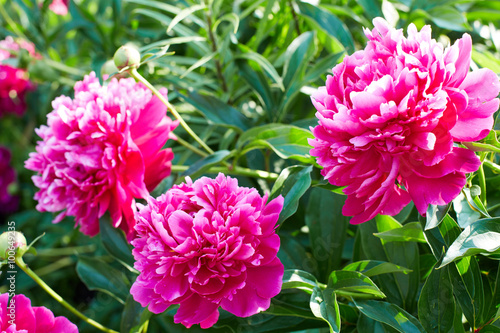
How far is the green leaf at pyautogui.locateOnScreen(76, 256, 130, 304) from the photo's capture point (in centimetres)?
66

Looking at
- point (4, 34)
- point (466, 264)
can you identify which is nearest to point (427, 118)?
point (466, 264)

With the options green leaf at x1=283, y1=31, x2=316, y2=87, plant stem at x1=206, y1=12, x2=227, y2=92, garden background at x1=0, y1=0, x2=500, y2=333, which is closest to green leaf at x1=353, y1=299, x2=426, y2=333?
garden background at x1=0, y1=0, x2=500, y2=333

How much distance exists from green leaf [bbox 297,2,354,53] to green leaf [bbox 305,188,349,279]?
242 millimetres

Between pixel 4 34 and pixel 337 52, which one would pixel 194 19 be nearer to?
pixel 337 52

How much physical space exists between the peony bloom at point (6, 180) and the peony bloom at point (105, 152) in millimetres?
992

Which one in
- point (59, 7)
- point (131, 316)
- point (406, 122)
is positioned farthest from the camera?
point (59, 7)

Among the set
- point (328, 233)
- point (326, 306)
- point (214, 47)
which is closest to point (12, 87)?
point (214, 47)

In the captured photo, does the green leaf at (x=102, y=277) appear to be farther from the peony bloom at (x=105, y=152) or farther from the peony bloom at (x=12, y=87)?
the peony bloom at (x=12, y=87)

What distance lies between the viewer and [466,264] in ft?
1.46

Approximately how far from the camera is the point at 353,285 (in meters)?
0.45

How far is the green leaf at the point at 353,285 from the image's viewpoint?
438 millimetres

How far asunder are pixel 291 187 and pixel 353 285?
0.11 meters

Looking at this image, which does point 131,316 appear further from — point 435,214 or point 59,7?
point 59,7

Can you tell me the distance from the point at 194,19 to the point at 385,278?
0.47 metres
